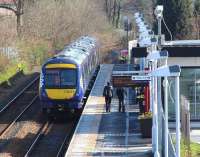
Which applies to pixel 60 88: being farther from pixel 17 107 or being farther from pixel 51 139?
pixel 17 107

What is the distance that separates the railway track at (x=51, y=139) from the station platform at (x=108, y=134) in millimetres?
712

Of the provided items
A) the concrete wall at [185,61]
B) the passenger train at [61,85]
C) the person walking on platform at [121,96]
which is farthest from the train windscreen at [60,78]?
the concrete wall at [185,61]

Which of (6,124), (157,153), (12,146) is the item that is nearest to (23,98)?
(6,124)

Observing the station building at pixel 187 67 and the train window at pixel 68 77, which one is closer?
the station building at pixel 187 67

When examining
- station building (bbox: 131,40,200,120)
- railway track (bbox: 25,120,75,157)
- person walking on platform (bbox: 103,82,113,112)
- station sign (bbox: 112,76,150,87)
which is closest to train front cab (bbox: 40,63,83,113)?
railway track (bbox: 25,120,75,157)

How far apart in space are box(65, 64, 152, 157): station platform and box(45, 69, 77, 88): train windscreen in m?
1.61

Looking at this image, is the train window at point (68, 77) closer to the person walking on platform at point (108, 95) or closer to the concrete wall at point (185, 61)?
the person walking on platform at point (108, 95)

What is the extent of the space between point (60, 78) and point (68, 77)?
387 mm

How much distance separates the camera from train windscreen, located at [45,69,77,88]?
95.6 feet

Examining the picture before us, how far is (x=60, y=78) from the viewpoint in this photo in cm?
2922

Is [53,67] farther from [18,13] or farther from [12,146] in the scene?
[18,13]

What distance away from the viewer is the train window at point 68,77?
29203 millimetres

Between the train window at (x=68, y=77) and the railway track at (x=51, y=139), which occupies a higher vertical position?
the train window at (x=68, y=77)

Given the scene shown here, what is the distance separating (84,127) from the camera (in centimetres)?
2645
